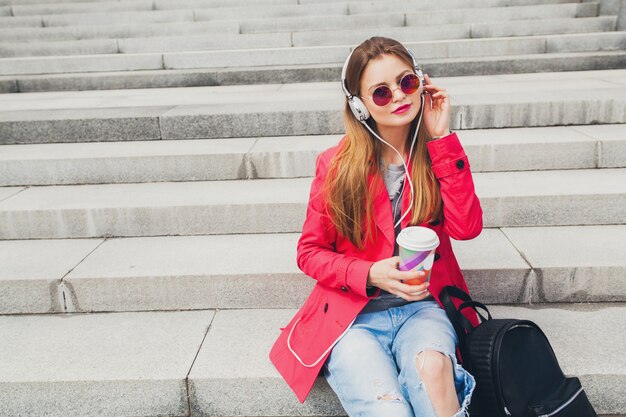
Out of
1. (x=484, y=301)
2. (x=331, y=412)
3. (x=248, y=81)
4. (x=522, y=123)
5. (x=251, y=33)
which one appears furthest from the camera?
(x=251, y=33)

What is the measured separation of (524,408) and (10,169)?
3.67 m

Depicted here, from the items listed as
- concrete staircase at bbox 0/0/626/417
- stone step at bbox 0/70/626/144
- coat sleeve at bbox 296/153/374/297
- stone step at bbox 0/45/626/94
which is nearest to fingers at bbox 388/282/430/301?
coat sleeve at bbox 296/153/374/297

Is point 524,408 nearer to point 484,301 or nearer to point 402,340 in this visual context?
point 402,340

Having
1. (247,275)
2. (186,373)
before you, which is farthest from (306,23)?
(186,373)

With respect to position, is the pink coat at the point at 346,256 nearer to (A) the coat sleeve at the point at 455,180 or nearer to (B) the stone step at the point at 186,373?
(A) the coat sleeve at the point at 455,180

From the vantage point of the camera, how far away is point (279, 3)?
8.52m

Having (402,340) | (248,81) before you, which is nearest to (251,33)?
(248,81)

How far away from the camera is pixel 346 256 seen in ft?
6.84

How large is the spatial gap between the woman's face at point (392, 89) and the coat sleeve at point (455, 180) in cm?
16

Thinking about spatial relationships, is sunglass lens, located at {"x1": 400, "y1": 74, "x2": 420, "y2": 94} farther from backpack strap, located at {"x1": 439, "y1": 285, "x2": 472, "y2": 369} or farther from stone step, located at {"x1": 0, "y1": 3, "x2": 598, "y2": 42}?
stone step, located at {"x1": 0, "y1": 3, "x2": 598, "y2": 42}

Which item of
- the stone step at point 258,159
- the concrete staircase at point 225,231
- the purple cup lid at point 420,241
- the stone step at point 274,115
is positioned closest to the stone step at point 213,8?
the concrete staircase at point 225,231

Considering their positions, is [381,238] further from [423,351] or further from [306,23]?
[306,23]

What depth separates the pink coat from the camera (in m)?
2.00

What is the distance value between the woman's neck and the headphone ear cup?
116 millimetres
